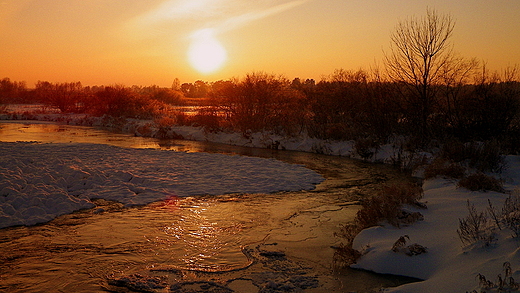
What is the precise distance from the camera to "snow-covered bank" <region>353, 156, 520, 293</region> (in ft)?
16.4

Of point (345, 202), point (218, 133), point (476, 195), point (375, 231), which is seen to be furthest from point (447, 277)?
point (218, 133)

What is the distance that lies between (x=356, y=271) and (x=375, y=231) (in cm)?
136

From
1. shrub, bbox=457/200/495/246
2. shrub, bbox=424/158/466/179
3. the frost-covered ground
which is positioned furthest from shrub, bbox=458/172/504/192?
shrub, bbox=457/200/495/246

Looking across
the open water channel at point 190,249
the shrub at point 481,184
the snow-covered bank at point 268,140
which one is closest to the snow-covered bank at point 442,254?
the open water channel at point 190,249

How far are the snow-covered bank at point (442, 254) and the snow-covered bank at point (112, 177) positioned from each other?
17.5ft

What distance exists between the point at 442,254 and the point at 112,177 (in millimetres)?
10148

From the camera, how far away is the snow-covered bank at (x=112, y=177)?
9.41 meters

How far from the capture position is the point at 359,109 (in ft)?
80.1

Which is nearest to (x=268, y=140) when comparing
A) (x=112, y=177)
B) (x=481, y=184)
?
(x=112, y=177)

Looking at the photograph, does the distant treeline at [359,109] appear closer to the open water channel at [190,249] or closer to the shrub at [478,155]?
the shrub at [478,155]

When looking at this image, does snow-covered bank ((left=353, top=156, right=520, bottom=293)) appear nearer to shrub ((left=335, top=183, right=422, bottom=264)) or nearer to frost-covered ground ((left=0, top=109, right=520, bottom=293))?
frost-covered ground ((left=0, top=109, right=520, bottom=293))

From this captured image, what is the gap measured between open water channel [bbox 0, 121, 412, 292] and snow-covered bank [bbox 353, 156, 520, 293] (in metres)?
0.42

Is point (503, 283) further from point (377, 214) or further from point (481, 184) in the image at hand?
point (481, 184)

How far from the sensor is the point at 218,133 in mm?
28578
